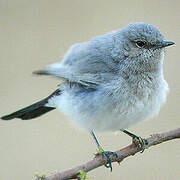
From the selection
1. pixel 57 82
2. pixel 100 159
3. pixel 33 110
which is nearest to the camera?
pixel 100 159

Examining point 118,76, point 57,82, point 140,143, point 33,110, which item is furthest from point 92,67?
point 57,82

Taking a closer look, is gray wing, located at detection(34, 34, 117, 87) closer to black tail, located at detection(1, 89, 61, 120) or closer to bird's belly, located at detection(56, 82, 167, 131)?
bird's belly, located at detection(56, 82, 167, 131)

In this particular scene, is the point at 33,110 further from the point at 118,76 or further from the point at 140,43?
the point at 140,43

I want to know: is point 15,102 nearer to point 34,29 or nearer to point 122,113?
point 34,29

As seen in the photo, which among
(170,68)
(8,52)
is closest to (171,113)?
(170,68)

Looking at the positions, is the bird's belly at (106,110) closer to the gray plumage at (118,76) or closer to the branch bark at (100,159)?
the gray plumage at (118,76)

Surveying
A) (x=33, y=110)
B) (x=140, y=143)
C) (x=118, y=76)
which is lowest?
(x=140, y=143)
